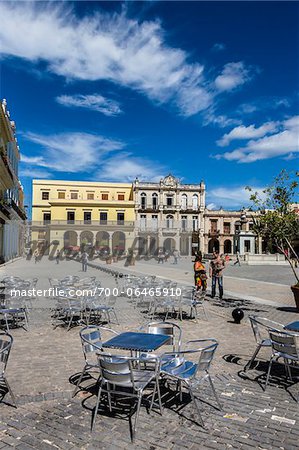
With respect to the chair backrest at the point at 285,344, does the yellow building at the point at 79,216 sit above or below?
above

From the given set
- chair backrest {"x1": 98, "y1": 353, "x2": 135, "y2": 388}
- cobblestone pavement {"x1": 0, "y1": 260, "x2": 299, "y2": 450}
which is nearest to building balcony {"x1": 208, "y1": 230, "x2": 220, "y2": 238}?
cobblestone pavement {"x1": 0, "y1": 260, "x2": 299, "y2": 450}

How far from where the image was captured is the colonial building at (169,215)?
63.5 meters

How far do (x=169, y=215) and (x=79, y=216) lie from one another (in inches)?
599

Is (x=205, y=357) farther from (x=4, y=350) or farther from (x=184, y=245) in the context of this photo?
(x=184, y=245)

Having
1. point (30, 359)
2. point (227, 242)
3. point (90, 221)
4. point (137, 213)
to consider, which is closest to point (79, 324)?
point (30, 359)

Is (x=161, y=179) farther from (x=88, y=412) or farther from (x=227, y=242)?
(x=88, y=412)

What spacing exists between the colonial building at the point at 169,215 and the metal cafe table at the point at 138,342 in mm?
57630

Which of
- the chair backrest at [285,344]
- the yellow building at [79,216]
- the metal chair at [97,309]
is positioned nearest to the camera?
the chair backrest at [285,344]

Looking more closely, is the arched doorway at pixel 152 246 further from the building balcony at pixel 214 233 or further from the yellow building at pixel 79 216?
the building balcony at pixel 214 233

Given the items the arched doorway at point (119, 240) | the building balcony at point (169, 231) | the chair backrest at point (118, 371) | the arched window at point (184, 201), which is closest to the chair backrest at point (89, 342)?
the chair backrest at point (118, 371)

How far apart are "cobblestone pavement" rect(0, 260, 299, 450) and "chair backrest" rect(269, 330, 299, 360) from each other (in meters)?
0.44

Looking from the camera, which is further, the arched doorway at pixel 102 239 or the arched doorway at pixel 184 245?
the arched doorway at pixel 184 245

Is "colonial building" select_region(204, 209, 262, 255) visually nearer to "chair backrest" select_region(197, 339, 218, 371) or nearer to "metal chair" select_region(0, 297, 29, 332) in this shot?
"metal chair" select_region(0, 297, 29, 332)

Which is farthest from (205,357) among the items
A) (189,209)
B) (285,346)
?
(189,209)
